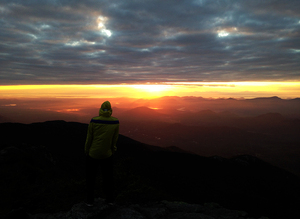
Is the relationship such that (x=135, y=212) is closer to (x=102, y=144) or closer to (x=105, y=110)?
(x=102, y=144)

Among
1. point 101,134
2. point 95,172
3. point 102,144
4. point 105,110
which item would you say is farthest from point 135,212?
point 105,110

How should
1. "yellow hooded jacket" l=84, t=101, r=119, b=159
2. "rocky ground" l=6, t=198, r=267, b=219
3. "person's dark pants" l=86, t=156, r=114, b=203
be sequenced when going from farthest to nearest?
"person's dark pants" l=86, t=156, r=114, b=203
"yellow hooded jacket" l=84, t=101, r=119, b=159
"rocky ground" l=6, t=198, r=267, b=219

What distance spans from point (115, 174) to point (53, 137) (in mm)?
31061

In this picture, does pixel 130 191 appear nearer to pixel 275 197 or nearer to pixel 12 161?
pixel 12 161

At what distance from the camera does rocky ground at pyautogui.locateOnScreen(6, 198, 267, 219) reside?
5.85 meters

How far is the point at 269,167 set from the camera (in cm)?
5459

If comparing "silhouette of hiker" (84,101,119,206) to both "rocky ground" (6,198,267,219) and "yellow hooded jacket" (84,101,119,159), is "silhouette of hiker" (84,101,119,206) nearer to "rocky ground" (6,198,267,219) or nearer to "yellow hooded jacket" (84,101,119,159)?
"yellow hooded jacket" (84,101,119,159)

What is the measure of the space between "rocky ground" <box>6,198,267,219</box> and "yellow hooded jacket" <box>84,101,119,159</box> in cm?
205

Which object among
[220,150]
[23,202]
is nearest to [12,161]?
[23,202]

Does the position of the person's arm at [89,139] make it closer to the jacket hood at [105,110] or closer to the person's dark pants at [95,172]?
the person's dark pants at [95,172]

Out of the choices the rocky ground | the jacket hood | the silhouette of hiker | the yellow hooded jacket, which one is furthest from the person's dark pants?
the jacket hood

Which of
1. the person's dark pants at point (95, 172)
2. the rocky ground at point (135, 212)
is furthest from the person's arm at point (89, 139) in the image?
the rocky ground at point (135, 212)

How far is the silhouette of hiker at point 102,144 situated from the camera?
6023mm

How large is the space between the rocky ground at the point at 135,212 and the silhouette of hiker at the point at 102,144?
1.29ft
